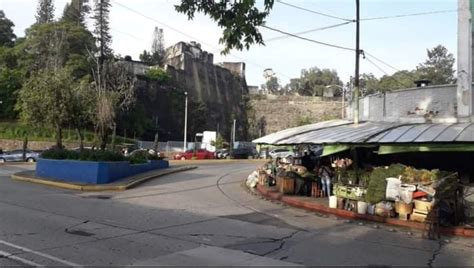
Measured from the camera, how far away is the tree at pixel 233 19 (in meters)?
8.83

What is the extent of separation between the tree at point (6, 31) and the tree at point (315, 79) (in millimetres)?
68350

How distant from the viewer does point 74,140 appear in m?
64.0

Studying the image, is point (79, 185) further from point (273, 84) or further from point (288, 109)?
point (273, 84)

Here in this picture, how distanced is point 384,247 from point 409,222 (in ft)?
10.0

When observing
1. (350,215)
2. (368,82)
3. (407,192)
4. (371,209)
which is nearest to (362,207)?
(371,209)

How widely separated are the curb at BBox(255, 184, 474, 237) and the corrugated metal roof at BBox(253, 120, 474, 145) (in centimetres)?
194

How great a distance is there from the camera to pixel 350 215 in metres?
14.9

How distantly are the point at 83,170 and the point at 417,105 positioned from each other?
13.7m

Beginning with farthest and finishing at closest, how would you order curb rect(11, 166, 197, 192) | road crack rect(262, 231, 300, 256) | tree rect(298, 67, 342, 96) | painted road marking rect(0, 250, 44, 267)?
1. tree rect(298, 67, 342, 96)
2. curb rect(11, 166, 197, 192)
3. road crack rect(262, 231, 300, 256)
4. painted road marking rect(0, 250, 44, 267)

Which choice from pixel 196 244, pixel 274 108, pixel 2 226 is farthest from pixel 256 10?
pixel 274 108

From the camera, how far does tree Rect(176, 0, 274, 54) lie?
29.0ft

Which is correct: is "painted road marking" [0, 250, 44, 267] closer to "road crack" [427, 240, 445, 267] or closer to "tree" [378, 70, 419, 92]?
"road crack" [427, 240, 445, 267]

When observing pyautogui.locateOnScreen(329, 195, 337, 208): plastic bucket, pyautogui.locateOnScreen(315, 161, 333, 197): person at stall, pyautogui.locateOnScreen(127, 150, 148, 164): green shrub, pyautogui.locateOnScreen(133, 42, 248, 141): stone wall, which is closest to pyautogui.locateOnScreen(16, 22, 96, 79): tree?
pyautogui.locateOnScreen(133, 42, 248, 141): stone wall

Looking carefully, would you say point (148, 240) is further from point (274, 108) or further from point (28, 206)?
point (274, 108)
